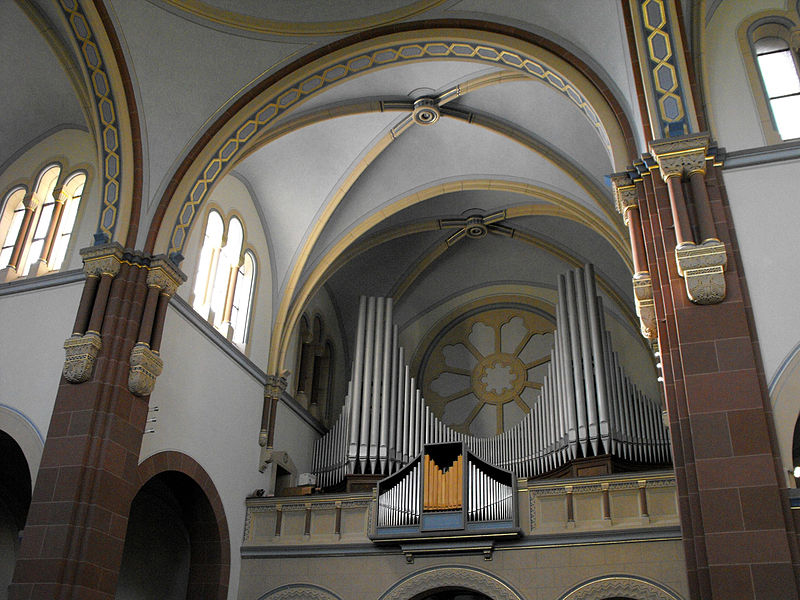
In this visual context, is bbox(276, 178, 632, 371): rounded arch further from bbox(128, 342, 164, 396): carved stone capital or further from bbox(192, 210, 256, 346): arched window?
bbox(128, 342, 164, 396): carved stone capital

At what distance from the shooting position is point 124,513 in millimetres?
9875

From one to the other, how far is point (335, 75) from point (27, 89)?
5017mm

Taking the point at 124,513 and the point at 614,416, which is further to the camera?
the point at 614,416

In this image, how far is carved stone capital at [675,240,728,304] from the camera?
773cm

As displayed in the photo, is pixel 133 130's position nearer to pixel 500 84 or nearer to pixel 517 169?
pixel 500 84

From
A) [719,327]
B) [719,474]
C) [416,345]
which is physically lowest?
[719,474]

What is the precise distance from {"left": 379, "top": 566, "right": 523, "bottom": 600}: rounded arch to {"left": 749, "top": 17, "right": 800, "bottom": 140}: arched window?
689 cm

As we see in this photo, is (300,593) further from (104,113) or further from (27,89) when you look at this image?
(27,89)

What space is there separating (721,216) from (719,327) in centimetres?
125

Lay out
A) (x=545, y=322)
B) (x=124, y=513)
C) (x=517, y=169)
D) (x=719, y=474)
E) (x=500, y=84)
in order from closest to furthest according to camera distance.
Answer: (x=719, y=474), (x=124, y=513), (x=500, y=84), (x=517, y=169), (x=545, y=322)

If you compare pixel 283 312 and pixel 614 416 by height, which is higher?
pixel 283 312

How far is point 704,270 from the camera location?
778 cm

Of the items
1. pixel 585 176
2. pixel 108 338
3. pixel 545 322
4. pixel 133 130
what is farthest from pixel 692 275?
pixel 545 322

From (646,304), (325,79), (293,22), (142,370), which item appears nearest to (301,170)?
(325,79)
